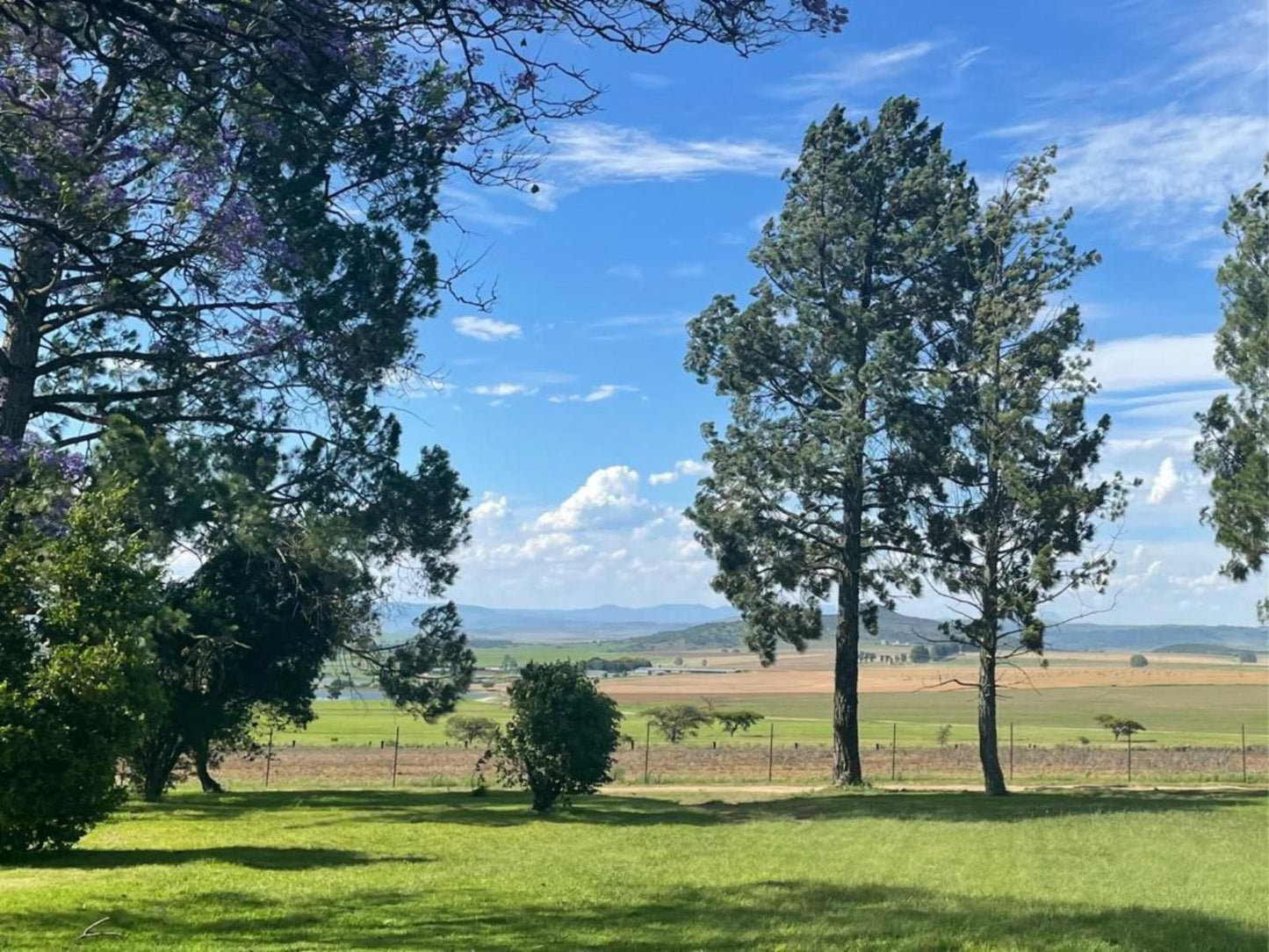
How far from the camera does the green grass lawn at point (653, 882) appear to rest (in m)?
8.59

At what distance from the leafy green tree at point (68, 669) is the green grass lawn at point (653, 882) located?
2.42ft

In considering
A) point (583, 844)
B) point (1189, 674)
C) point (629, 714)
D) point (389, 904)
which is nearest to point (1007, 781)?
point (583, 844)

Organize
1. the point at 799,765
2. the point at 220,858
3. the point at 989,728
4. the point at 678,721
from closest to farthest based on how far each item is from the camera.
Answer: the point at 220,858
the point at 989,728
the point at 799,765
the point at 678,721

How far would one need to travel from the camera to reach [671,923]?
30.4 ft

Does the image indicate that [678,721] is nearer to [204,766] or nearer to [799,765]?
[799,765]

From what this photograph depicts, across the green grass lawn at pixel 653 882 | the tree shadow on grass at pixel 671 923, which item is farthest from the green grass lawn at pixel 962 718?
the tree shadow on grass at pixel 671 923

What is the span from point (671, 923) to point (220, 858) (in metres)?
7.30

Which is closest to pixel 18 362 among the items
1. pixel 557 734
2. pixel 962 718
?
pixel 557 734

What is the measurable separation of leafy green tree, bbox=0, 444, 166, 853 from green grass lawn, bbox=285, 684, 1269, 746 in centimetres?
3057

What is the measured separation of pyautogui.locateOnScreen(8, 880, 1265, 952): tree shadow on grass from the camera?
8273 millimetres

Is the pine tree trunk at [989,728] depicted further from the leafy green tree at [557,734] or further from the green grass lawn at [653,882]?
the leafy green tree at [557,734]

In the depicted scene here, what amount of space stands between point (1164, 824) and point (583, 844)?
10.7 m

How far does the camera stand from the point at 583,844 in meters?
16.5

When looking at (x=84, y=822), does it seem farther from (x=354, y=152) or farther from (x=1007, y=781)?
(x=1007, y=781)
